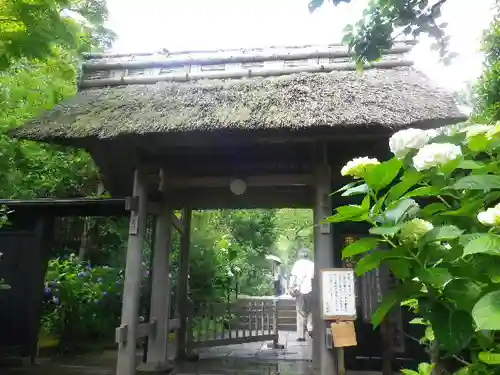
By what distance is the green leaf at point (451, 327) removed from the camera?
3.68ft

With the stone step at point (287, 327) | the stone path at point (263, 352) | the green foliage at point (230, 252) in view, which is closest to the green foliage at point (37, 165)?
the green foliage at point (230, 252)

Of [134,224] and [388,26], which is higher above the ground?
[388,26]

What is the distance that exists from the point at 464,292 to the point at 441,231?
171 mm

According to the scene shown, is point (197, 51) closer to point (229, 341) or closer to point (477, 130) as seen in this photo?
point (229, 341)

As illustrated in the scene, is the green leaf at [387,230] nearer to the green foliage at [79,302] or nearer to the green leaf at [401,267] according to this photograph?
the green leaf at [401,267]

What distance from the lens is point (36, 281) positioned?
21.8 ft

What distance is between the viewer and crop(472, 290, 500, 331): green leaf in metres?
0.90

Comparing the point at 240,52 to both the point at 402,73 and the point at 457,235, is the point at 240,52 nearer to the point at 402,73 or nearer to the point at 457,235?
the point at 402,73

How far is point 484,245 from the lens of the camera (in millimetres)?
1004

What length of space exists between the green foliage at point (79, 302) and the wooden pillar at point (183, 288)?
1.60 meters

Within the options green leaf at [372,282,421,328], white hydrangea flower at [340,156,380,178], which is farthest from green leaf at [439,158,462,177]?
green leaf at [372,282,421,328]

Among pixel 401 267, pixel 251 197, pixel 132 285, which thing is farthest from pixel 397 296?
pixel 251 197

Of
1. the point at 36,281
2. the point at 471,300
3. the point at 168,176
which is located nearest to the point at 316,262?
the point at 168,176

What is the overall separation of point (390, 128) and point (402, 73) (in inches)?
72.1
